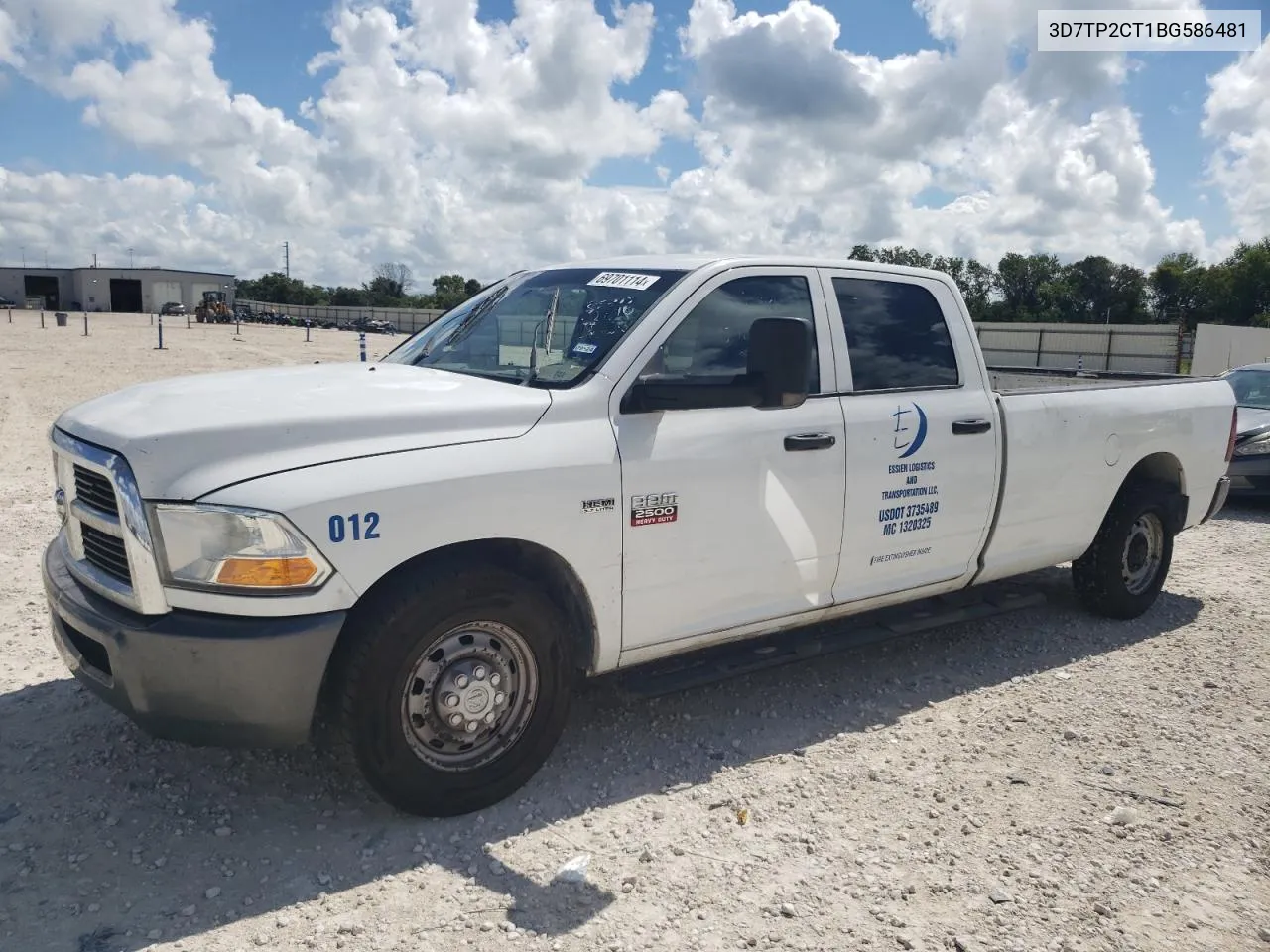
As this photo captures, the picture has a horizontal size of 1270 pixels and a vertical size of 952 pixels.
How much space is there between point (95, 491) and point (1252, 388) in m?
12.2

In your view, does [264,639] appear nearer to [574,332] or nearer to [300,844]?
[300,844]

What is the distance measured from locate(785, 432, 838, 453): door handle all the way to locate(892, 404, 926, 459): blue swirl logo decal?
433mm

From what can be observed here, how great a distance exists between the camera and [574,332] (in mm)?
4051

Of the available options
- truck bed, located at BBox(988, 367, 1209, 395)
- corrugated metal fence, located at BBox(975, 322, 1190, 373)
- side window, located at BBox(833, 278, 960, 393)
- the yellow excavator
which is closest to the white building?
the yellow excavator

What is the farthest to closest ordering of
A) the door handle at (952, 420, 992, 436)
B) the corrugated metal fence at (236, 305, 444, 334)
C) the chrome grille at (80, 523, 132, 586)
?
the corrugated metal fence at (236, 305, 444, 334)
the door handle at (952, 420, 992, 436)
the chrome grille at (80, 523, 132, 586)

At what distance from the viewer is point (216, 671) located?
3.01 m

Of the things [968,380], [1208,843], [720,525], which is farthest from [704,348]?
[1208,843]

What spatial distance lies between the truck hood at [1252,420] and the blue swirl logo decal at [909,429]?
713 cm

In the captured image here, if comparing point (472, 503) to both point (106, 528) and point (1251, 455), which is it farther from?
point (1251, 455)

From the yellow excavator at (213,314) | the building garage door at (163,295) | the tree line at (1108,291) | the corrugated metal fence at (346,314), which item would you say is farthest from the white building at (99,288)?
the tree line at (1108,291)

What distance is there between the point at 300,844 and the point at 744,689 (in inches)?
88.6

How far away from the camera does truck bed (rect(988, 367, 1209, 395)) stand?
5820 millimetres

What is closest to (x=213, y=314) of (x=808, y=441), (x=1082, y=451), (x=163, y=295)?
(x=163, y=295)

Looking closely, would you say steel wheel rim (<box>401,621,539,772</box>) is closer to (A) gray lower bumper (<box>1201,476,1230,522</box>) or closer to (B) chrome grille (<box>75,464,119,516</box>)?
(B) chrome grille (<box>75,464,119,516</box>)
